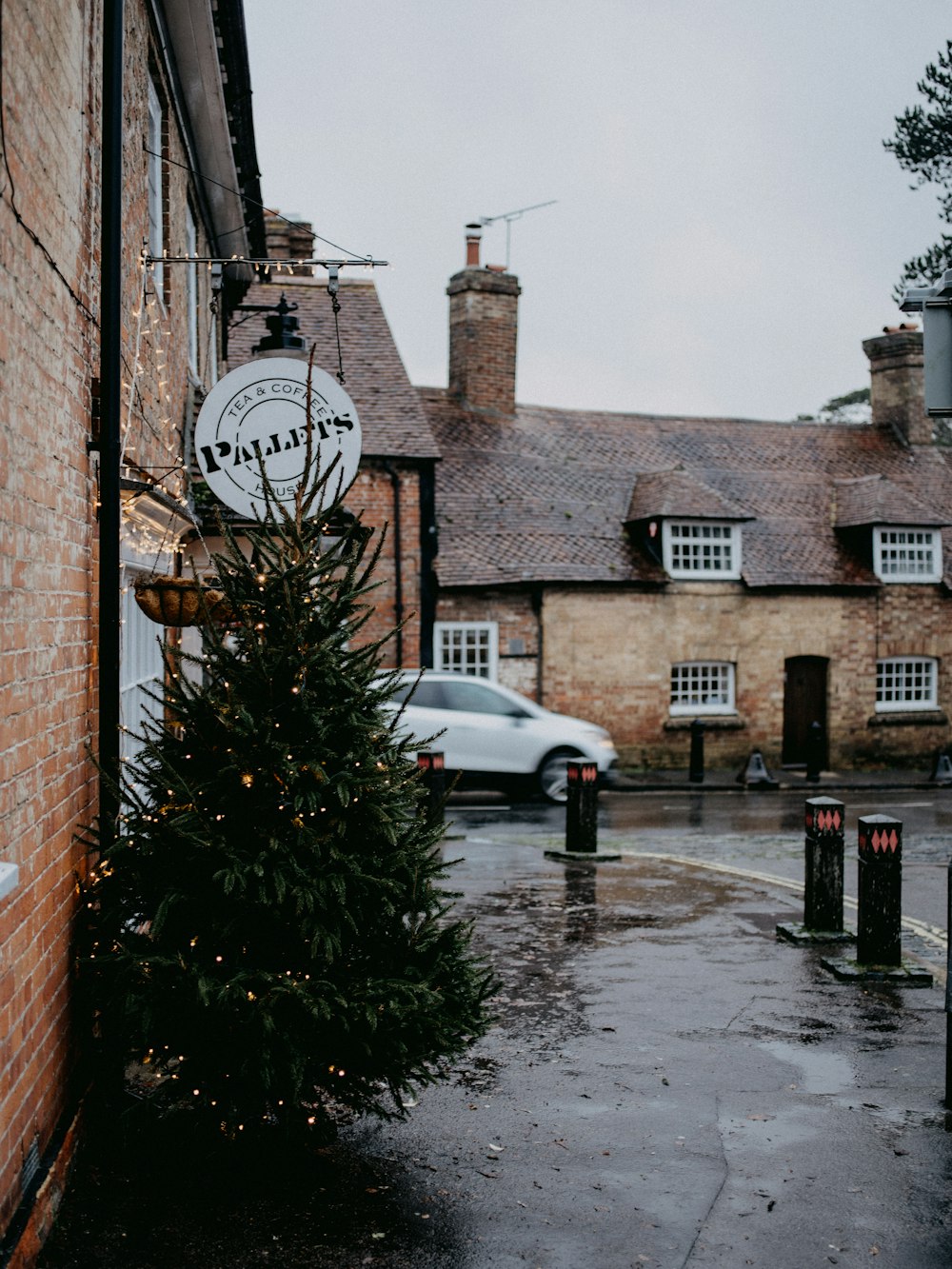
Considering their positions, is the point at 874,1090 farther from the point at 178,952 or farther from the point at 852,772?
the point at 852,772

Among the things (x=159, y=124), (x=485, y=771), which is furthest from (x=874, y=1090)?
(x=485, y=771)

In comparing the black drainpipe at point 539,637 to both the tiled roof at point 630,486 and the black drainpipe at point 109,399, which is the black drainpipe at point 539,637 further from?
the black drainpipe at point 109,399

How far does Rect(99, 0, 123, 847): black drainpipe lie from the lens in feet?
17.2

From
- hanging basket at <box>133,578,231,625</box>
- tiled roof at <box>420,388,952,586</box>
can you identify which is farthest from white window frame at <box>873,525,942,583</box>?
hanging basket at <box>133,578,231,625</box>

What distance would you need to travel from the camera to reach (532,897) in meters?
10.7

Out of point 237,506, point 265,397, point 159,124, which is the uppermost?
point 159,124

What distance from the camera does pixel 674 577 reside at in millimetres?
24188

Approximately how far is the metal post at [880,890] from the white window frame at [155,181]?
5.98 m

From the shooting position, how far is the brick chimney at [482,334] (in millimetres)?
25984

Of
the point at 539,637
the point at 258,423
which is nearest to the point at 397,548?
the point at 539,637

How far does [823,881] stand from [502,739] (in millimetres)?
9288

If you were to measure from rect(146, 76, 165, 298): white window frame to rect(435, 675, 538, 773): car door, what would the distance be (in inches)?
395

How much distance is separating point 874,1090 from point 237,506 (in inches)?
176

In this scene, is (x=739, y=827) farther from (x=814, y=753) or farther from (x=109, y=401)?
(x=109, y=401)
